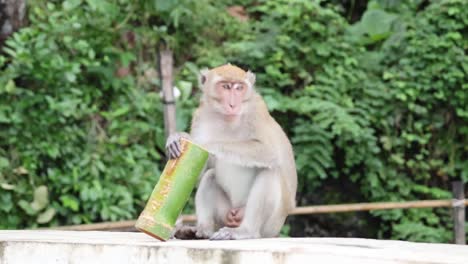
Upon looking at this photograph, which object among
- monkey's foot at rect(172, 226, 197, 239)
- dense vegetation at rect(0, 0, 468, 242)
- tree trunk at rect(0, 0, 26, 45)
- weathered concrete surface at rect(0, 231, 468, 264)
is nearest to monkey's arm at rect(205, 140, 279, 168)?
monkey's foot at rect(172, 226, 197, 239)

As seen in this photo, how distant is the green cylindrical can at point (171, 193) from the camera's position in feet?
13.6

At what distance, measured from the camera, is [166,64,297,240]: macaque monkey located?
15.6 feet

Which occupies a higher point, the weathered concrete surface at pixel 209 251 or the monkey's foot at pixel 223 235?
the weathered concrete surface at pixel 209 251

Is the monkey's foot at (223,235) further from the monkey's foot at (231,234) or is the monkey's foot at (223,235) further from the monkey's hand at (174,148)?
the monkey's hand at (174,148)

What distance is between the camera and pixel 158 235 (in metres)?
4.14

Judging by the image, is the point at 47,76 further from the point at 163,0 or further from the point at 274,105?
the point at 274,105

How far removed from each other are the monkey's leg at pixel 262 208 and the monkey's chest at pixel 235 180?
0.46ft

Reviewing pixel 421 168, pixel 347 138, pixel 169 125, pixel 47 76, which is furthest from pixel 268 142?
pixel 421 168

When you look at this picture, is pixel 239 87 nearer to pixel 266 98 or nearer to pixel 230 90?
pixel 230 90

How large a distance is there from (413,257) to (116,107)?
571 cm

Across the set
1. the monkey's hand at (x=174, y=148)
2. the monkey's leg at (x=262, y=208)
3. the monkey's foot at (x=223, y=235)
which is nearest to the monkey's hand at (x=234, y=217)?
the monkey's leg at (x=262, y=208)

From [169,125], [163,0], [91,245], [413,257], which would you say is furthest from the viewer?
[163,0]

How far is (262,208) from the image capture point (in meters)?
4.76

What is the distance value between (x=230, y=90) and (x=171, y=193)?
854 mm
